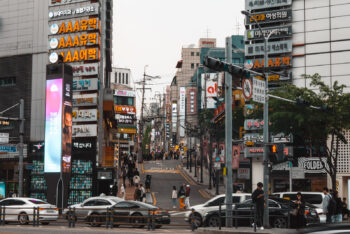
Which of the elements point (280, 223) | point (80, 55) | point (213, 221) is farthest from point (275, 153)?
point (80, 55)

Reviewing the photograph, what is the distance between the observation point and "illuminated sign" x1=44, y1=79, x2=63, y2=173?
3719cm

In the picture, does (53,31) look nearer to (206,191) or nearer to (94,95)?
(94,95)

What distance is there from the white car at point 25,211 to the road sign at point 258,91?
38.5ft

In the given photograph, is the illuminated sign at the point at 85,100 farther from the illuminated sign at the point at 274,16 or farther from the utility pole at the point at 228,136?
the utility pole at the point at 228,136

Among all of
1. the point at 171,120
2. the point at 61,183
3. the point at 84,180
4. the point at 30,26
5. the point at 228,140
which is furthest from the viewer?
the point at 171,120

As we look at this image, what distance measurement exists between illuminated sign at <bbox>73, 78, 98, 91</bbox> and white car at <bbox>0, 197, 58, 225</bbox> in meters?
17.4

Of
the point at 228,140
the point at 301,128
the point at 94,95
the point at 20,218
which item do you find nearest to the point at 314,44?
the point at 301,128

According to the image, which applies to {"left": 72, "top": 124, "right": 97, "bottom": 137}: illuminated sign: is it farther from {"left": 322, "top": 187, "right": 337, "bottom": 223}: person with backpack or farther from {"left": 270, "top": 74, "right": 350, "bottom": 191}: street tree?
{"left": 322, "top": 187, "right": 337, "bottom": 223}: person with backpack

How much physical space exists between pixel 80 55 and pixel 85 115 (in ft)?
17.1

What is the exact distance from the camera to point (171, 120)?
178750 millimetres

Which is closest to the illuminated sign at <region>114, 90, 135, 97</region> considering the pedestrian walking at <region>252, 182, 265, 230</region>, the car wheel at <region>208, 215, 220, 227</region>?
the car wheel at <region>208, 215, 220, 227</region>

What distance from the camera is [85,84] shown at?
149ft

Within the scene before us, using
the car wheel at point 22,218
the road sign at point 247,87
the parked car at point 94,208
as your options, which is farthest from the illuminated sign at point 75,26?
the road sign at point 247,87

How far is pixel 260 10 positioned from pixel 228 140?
1278 inches
